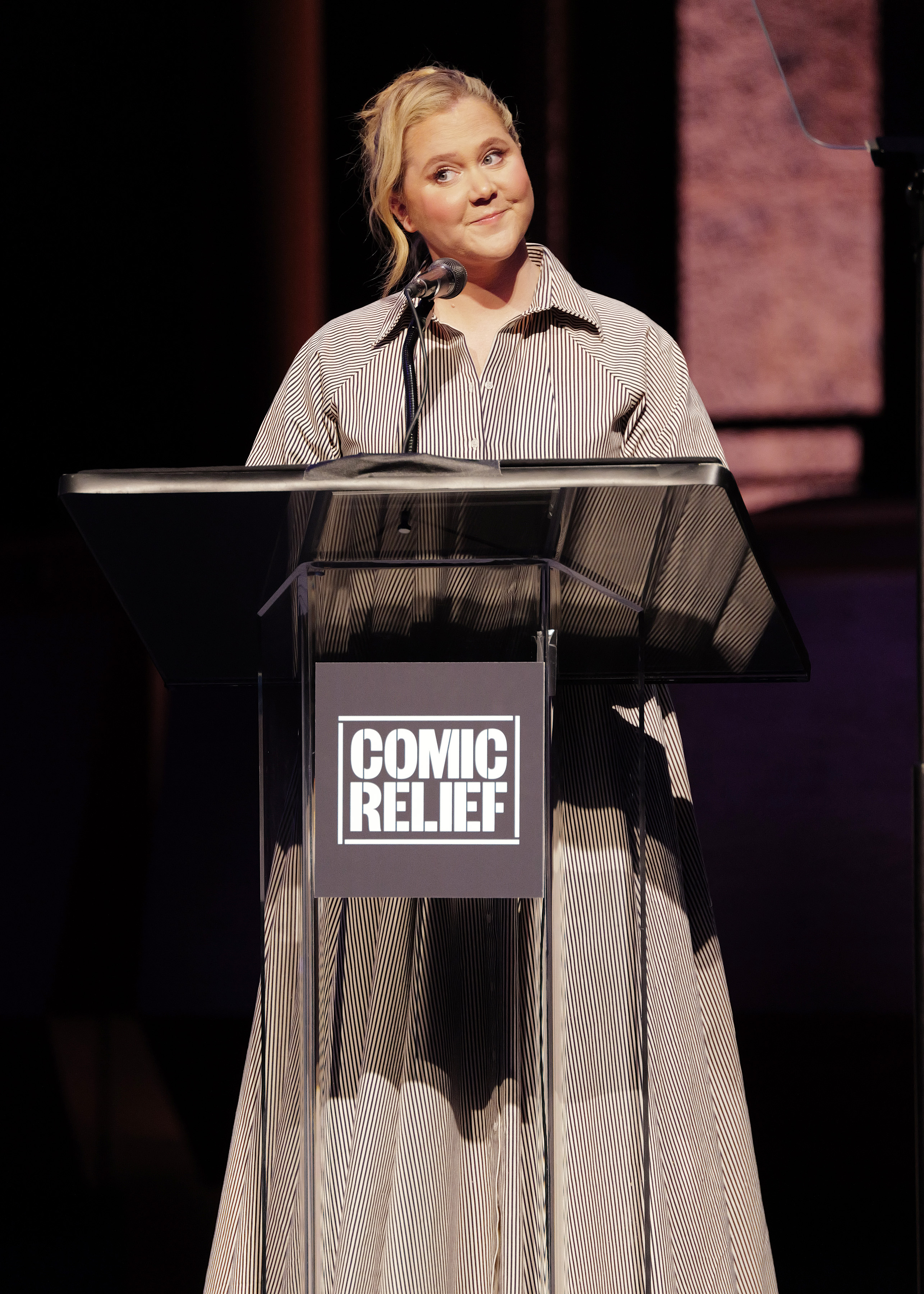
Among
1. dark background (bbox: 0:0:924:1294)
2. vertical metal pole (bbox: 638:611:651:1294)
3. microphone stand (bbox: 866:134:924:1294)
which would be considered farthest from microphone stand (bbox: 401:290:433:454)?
dark background (bbox: 0:0:924:1294)

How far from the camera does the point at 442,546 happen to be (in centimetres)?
88

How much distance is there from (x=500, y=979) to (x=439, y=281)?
20.1 inches

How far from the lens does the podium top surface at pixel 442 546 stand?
2.66 feet

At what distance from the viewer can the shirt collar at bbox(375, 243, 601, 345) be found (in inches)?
53.4

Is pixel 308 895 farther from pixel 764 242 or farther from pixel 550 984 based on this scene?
pixel 764 242

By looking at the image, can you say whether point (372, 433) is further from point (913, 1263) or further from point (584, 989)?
point (913, 1263)

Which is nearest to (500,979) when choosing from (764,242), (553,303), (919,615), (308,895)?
(308,895)

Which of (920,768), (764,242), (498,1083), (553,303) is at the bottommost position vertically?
(498,1083)

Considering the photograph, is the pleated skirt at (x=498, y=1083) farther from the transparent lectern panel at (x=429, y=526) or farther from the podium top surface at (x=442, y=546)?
the transparent lectern panel at (x=429, y=526)

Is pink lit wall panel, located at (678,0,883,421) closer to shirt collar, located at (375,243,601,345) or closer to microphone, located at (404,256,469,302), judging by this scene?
shirt collar, located at (375,243,601,345)

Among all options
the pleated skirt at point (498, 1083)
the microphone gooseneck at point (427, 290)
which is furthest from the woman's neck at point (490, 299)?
the pleated skirt at point (498, 1083)

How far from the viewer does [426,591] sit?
2.97 feet

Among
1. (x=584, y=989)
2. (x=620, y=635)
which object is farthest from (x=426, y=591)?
(x=584, y=989)

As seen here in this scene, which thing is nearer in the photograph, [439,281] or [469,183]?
[439,281]
